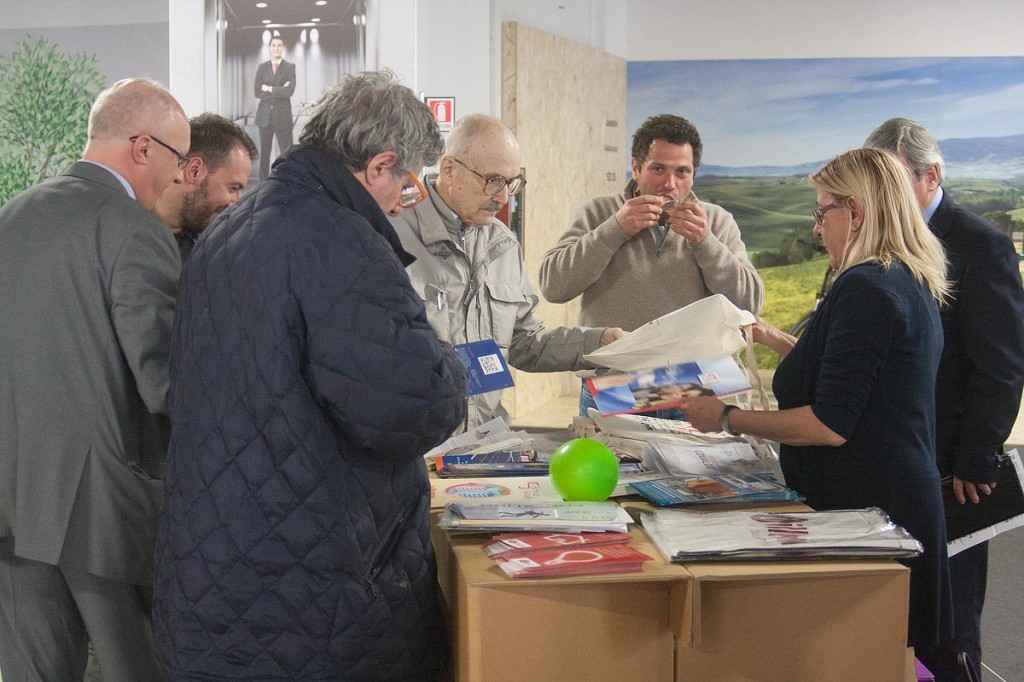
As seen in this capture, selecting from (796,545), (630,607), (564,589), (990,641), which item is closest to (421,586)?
(564,589)

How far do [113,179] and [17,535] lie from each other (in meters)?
0.71

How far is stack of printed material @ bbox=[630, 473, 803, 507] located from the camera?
212 cm

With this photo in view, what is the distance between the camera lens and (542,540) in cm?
186

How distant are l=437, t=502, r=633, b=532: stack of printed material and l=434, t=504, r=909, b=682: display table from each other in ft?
0.22

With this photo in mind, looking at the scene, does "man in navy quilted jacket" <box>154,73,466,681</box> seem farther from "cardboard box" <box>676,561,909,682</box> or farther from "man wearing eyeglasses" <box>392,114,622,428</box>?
"man wearing eyeglasses" <box>392,114,622,428</box>

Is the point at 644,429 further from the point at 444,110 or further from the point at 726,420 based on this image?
the point at 444,110

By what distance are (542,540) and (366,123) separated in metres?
0.76

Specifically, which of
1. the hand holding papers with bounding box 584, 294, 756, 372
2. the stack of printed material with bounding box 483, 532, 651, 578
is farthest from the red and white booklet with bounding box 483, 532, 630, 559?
the hand holding papers with bounding box 584, 294, 756, 372

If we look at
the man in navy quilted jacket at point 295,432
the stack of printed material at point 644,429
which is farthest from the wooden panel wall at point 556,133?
the man in navy quilted jacket at point 295,432

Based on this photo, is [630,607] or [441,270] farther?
[441,270]

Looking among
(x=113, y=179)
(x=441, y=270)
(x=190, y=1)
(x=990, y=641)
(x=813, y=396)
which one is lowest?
(x=990, y=641)

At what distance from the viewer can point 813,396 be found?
2189 mm

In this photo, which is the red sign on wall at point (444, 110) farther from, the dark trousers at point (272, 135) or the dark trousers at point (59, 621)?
the dark trousers at point (59, 621)

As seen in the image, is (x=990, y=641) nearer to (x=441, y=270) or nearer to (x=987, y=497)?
(x=987, y=497)
